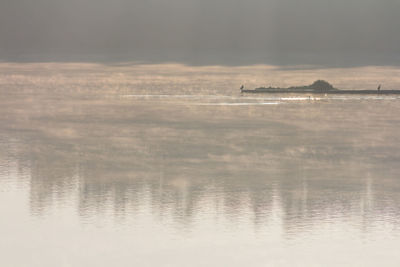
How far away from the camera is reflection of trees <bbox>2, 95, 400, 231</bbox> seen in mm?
30281

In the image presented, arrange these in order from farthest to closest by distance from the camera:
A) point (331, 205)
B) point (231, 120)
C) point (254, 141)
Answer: point (231, 120), point (254, 141), point (331, 205)

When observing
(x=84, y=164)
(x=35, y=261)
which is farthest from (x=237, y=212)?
(x=84, y=164)

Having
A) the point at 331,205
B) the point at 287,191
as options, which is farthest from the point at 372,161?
the point at 331,205

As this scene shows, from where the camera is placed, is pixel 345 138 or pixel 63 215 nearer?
pixel 63 215

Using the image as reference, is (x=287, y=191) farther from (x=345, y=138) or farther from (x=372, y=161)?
(x=345, y=138)

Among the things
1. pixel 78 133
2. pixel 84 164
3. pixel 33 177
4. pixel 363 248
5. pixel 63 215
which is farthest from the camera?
pixel 78 133

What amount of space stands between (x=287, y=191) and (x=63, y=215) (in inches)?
468

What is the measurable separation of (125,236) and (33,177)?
1700 cm

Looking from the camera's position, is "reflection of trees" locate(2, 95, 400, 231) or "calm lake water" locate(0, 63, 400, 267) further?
"reflection of trees" locate(2, 95, 400, 231)

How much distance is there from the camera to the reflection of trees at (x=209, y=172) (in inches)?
1192

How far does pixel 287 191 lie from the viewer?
3531 centimetres

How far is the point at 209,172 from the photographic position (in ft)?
140

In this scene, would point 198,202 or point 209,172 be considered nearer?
point 198,202

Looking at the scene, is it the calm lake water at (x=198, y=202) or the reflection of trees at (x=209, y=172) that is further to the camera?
the reflection of trees at (x=209, y=172)
